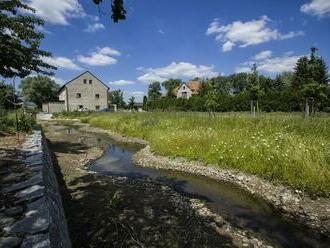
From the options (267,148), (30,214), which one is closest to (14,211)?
(30,214)

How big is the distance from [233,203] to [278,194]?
1.31 metres

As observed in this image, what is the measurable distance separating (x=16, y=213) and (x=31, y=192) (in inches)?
27.8

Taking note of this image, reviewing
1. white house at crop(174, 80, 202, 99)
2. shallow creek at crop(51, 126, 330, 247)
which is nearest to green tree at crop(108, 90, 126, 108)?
white house at crop(174, 80, 202, 99)

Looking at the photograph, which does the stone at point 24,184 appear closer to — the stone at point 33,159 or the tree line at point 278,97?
the stone at point 33,159

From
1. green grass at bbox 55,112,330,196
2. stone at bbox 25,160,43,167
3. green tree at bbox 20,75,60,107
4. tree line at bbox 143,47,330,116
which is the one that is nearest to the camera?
stone at bbox 25,160,43,167

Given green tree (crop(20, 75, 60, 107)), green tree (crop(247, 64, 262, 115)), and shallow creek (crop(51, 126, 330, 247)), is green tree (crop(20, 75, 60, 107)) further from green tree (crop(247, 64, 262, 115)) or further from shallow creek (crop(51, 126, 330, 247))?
shallow creek (crop(51, 126, 330, 247))

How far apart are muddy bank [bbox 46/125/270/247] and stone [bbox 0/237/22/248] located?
71.2 inches

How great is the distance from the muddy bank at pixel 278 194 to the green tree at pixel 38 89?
64.7 m

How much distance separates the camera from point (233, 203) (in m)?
7.92

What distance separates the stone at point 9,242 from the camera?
300 centimetres

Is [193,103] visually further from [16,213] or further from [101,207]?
[16,213]

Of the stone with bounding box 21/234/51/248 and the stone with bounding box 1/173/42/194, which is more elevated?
the stone with bounding box 1/173/42/194

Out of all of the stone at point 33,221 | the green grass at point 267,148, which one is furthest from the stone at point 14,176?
the green grass at point 267,148

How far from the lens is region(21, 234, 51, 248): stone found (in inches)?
115
